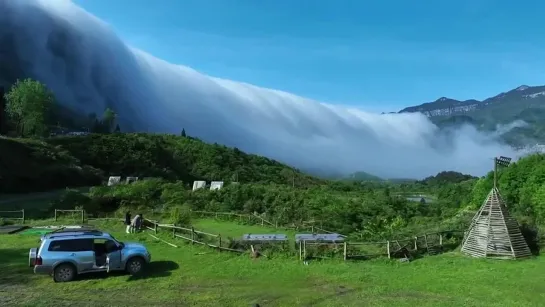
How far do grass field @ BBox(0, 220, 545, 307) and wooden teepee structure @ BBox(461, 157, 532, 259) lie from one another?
0.93 metres

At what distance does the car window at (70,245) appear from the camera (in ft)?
66.3

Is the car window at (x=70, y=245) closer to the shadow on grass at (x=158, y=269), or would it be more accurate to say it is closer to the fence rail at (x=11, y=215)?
the shadow on grass at (x=158, y=269)

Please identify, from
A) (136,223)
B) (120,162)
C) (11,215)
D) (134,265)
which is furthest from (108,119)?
(134,265)

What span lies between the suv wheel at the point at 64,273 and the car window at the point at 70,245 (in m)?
0.67

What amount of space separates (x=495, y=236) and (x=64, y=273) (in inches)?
797

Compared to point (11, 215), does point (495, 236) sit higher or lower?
lower

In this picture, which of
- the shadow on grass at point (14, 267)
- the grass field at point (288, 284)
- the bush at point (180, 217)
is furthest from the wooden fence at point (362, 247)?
the shadow on grass at point (14, 267)

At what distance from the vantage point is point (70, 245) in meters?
20.3

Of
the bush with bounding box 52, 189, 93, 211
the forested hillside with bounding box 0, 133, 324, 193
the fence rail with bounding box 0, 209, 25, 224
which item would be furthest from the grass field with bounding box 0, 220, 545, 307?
the forested hillside with bounding box 0, 133, 324, 193

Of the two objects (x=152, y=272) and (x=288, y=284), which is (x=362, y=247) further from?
(x=152, y=272)

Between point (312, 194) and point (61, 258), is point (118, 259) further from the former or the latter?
point (312, 194)

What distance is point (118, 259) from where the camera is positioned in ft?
68.8

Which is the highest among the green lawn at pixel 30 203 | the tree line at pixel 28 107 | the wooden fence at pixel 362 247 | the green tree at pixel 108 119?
the green tree at pixel 108 119

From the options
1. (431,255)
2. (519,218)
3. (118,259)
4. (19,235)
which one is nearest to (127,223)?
(19,235)
